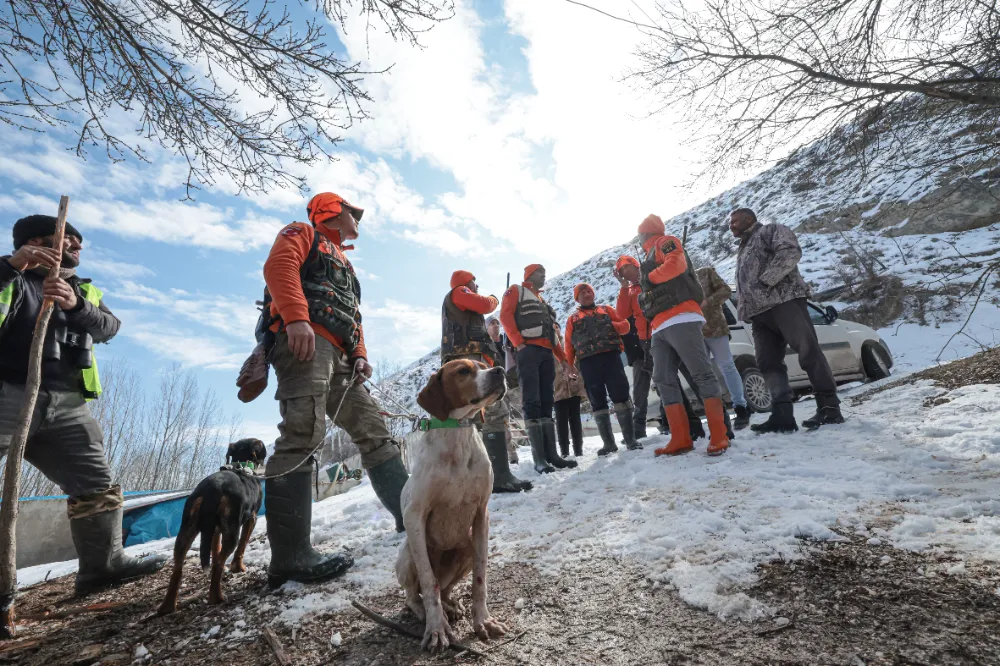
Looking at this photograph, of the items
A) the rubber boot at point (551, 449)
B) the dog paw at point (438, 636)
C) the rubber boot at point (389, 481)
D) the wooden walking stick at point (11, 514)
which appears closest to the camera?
the dog paw at point (438, 636)

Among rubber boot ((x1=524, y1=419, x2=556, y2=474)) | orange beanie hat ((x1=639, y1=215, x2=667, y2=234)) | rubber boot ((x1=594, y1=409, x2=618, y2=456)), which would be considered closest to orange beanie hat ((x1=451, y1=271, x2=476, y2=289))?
rubber boot ((x1=524, y1=419, x2=556, y2=474))

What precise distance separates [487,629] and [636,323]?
15.9ft

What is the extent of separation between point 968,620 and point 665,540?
111cm

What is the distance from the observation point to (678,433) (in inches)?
175

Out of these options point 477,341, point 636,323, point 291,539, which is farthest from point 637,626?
point 636,323

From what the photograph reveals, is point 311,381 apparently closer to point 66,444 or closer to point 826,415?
point 66,444

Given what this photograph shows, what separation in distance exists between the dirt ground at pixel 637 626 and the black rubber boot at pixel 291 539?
15 cm

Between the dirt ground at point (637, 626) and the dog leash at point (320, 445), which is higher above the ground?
the dog leash at point (320, 445)

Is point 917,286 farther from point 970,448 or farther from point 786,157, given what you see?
point 970,448

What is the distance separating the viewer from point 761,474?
10.4 ft

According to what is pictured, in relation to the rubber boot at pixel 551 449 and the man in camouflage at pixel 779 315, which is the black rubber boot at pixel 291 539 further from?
the man in camouflage at pixel 779 315

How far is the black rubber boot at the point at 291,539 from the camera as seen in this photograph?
2457 mm

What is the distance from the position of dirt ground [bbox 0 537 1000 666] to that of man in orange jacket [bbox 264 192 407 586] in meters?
0.32

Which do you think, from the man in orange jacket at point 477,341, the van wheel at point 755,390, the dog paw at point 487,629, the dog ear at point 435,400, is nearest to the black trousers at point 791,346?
the van wheel at point 755,390
